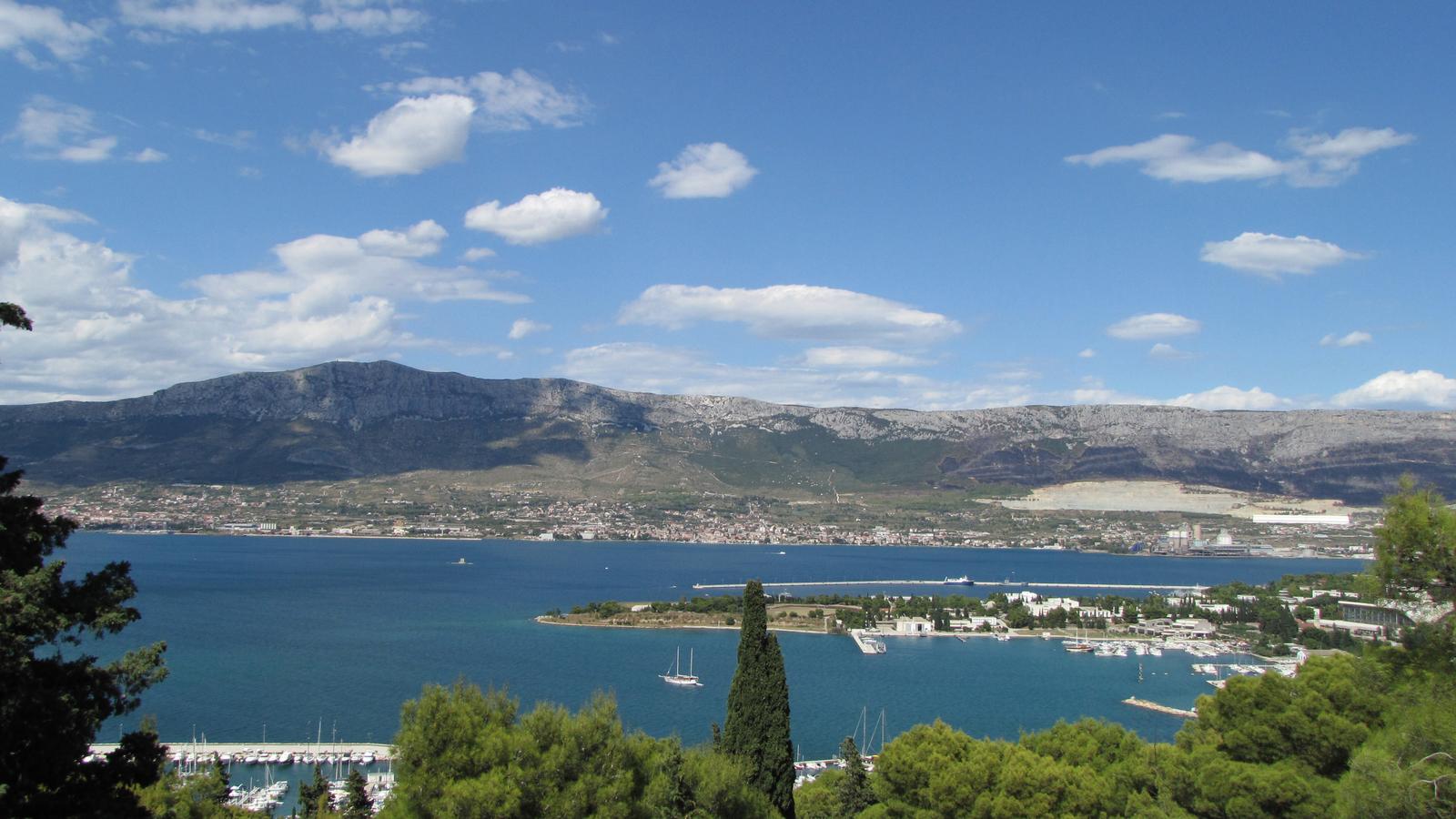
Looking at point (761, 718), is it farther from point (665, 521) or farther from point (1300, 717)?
point (665, 521)

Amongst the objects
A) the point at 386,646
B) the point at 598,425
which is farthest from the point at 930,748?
the point at 598,425

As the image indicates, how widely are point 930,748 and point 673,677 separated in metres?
26.5

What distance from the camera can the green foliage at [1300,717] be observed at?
9867 millimetres

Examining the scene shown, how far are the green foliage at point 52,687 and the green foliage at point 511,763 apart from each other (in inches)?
93.8

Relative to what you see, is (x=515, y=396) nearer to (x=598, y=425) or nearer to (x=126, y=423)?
(x=598, y=425)

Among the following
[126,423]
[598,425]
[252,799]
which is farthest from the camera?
[598,425]

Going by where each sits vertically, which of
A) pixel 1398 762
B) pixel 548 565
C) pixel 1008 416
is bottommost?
pixel 548 565

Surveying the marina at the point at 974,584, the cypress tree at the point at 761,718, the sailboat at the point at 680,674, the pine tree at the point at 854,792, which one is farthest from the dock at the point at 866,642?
the cypress tree at the point at 761,718

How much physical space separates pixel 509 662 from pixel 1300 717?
33143 millimetres

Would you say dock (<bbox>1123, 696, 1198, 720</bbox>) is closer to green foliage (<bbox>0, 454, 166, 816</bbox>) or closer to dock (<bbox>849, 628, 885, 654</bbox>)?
dock (<bbox>849, 628, 885, 654</bbox>)

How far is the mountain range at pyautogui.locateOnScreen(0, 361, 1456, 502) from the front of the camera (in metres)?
136

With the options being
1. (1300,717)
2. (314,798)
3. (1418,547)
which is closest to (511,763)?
(1418,547)

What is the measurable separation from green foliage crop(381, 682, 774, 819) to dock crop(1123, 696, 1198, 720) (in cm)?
2729

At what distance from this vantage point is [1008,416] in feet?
578
